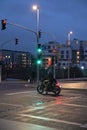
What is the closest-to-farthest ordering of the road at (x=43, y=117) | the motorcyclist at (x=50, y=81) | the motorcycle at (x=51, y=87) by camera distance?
the road at (x=43, y=117), the motorcycle at (x=51, y=87), the motorcyclist at (x=50, y=81)

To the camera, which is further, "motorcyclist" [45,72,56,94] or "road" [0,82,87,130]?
"motorcyclist" [45,72,56,94]

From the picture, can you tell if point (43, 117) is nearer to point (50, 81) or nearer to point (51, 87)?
point (51, 87)

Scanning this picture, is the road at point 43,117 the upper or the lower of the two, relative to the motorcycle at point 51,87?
lower

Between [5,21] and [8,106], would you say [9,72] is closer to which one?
[5,21]

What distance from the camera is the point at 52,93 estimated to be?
25.5m

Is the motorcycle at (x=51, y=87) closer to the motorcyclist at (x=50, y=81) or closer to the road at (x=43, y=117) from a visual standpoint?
the motorcyclist at (x=50, y=81)

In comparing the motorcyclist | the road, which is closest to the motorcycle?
the motorcyclist

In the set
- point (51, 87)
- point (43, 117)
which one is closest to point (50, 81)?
point (51, 87)

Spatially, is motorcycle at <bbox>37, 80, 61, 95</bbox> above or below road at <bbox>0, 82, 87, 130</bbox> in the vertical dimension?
above

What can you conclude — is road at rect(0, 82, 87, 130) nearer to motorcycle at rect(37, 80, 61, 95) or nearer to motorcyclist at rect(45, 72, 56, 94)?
motorcycle at rect(37, 80, 61, 95)

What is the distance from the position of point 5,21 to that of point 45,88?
590 inches

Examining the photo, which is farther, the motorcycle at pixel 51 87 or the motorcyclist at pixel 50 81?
the motorcyclist at pixel 50 81

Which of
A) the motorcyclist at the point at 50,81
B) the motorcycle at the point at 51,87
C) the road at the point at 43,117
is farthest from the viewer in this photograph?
the motorcyclist at the point at 50,81

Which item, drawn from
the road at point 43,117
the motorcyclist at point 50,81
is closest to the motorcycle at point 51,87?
the motorcyclist at point 50,81
